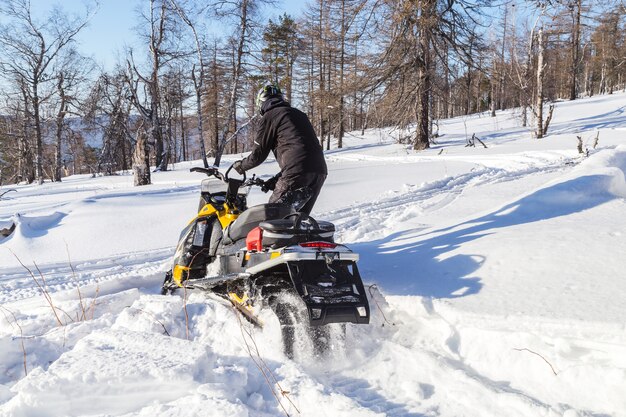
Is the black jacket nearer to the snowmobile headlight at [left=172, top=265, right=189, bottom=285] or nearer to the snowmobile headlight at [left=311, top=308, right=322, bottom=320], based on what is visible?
the snowmobile headlight at [left=172, top=265, right=189, bottom=285]

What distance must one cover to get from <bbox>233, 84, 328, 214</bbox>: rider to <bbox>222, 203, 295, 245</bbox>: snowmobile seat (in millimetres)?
615

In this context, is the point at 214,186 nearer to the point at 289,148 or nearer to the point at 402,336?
the point at 289,148

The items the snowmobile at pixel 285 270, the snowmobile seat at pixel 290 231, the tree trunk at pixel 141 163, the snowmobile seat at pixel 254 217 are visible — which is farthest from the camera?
the tree trunk at pixel 141 163

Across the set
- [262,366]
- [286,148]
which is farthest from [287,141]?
[262,366]

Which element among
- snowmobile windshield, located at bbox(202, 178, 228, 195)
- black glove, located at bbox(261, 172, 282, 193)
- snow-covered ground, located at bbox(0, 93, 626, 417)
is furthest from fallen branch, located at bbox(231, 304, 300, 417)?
black glove, located at bbox(261, 172, 282, 193)

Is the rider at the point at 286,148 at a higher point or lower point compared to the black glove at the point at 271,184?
higher

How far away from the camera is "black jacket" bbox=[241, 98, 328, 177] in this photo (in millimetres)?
4074

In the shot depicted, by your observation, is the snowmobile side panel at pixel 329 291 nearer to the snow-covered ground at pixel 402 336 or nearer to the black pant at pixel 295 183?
the snow-covered ground at pixel 402 336

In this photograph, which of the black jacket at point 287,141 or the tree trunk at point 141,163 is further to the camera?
the tree trunk at point 141,163

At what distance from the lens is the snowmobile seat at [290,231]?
2.95 metres

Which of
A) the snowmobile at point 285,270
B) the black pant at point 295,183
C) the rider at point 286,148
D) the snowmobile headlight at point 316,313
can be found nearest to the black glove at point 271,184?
the rider at point 286,148

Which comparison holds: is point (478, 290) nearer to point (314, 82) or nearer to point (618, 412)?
point (618, 412)

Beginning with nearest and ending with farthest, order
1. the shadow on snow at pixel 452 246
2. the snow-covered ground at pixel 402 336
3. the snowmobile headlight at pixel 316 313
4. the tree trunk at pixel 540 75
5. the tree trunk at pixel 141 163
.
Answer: the snow-covered ground at pixel 402 336
the snowmobile headlight at pixel 316 313
the shadow on snow at pixel 452 246
the tree trunk at pixel 141 163
the tree trunk at pixel 540 75

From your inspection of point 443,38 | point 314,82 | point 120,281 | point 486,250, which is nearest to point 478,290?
point 486,250
